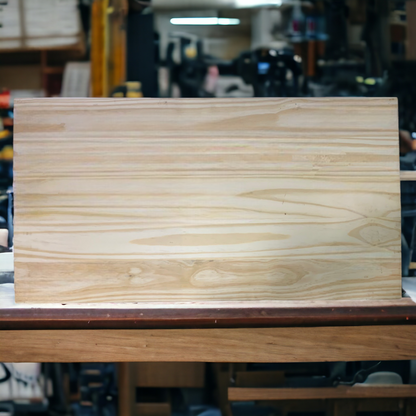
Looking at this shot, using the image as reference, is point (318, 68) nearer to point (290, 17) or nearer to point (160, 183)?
point (290, 17)

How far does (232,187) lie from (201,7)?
2.16ft

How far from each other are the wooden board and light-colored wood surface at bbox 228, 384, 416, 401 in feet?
1.04

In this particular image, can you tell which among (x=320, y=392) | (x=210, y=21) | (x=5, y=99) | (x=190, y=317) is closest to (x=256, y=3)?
(x=210, y=21)

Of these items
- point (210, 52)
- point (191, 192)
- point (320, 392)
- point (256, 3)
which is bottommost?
point (320, 392)

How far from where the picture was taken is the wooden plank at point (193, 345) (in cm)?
103

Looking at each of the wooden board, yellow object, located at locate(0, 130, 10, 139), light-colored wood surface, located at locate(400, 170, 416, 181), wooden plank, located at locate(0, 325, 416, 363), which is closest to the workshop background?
yellow object, located at locate(0, 130, 10, 139)

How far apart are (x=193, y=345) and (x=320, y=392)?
1.41 ft

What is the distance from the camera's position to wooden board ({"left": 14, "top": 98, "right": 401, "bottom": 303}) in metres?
1.02

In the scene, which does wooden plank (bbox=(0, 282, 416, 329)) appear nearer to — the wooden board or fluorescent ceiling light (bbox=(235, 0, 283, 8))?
the wooden board

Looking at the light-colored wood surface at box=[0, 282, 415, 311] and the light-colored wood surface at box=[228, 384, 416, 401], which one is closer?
the light-colored wood surface at box=[0, 282, 415, 311]

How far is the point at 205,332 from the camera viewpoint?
1.02 metres

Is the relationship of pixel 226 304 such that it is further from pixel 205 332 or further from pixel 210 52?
pixel 210 52

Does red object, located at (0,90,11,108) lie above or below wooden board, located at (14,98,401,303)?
above

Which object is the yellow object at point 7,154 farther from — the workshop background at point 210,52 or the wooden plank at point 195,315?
the wooden plank at point 195,315
